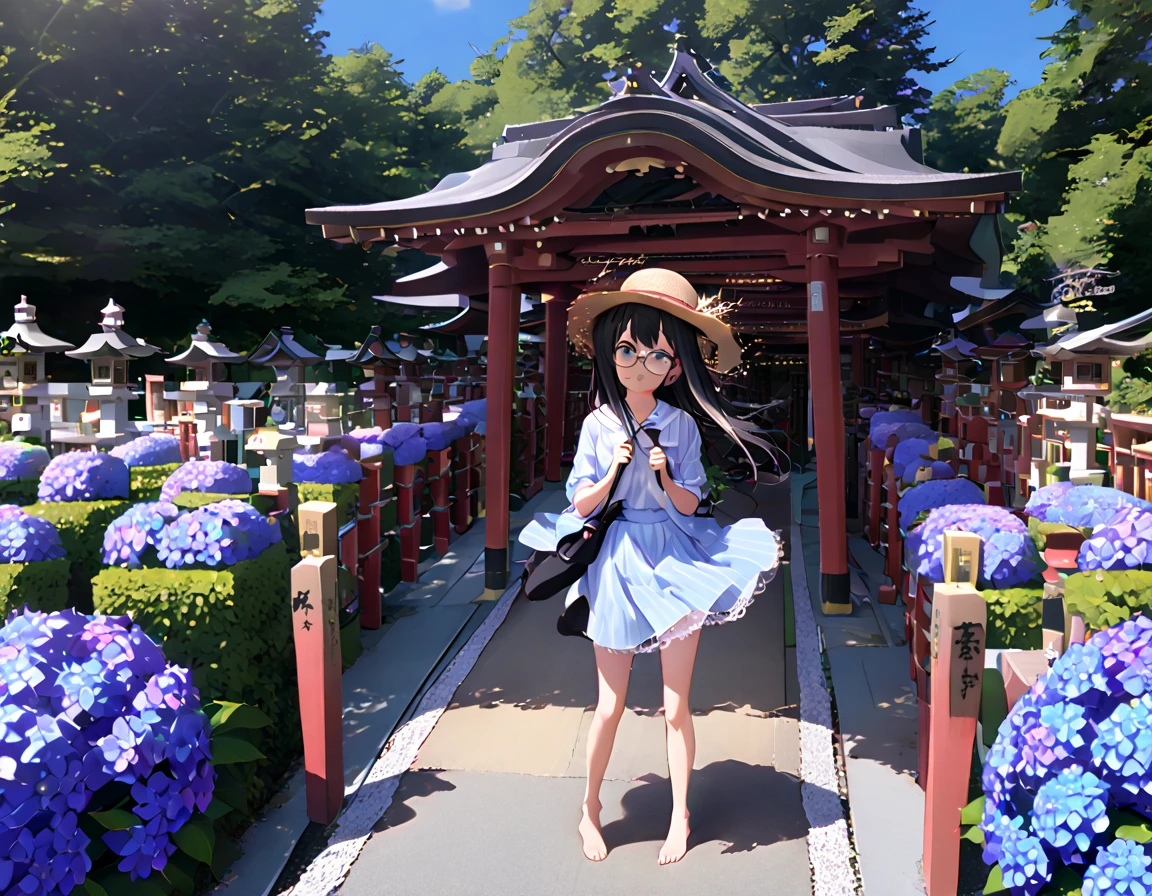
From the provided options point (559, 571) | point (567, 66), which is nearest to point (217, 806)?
point (559, 571)

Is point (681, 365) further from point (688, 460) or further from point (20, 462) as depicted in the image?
point (20, 462)

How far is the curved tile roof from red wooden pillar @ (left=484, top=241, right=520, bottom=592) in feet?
2.35

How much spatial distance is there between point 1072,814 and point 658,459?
66.5 inches

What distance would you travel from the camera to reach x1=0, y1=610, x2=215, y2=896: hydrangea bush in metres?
2.27

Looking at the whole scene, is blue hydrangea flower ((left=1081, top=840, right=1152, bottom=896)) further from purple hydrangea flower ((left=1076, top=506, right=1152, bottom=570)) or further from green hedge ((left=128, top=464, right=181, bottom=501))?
green hedge ((left=128, top=464, right=181, bottom=501))

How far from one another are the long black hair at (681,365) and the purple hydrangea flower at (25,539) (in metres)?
2.81

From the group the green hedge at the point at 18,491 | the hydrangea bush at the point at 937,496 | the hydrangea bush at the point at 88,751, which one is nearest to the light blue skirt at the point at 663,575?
the hydrangea bush at the point at 88,751

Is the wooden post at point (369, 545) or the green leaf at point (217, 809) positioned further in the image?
the wooden post at point (369, 545)

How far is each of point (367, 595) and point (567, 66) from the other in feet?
114

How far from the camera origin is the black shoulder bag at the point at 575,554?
128 inches

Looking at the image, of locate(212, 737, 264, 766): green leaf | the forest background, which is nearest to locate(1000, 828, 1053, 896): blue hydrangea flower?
locate(212, 737, 264, 766): green leaf

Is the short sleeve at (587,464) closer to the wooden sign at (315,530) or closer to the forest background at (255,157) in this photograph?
the wooden sign at (315,530)

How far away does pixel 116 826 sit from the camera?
246 centimetres

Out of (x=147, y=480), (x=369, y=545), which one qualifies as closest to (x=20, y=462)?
(x=147, y=480)
